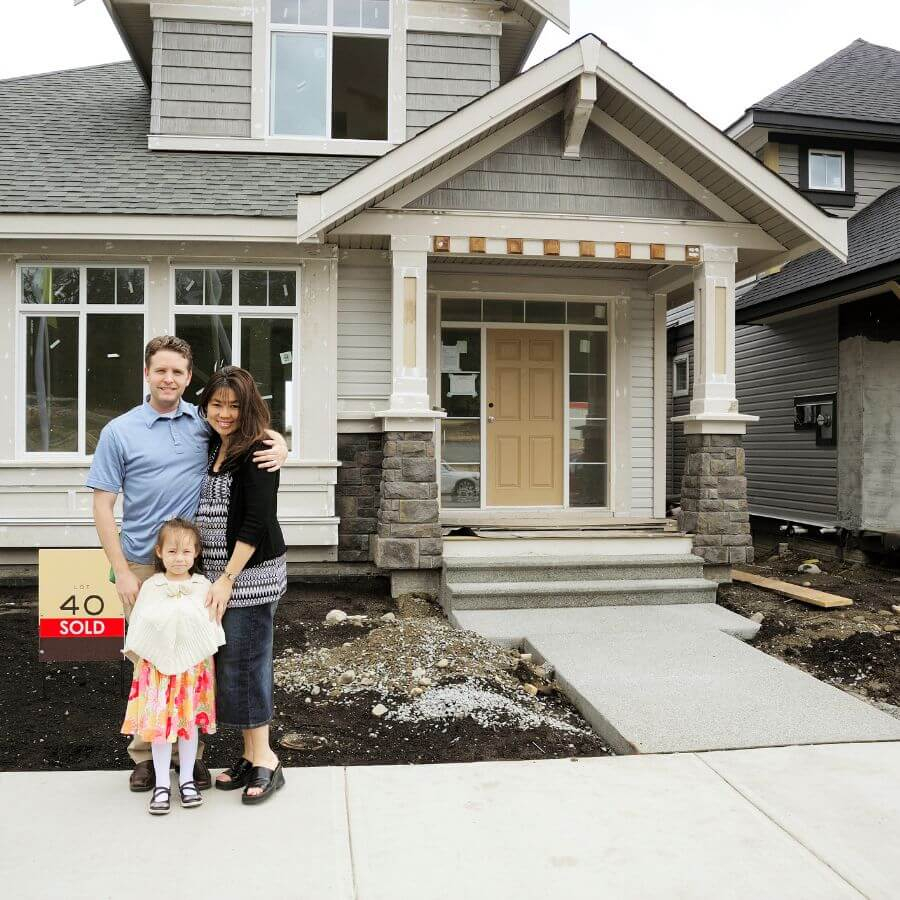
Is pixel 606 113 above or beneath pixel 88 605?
above

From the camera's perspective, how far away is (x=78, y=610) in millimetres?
4316

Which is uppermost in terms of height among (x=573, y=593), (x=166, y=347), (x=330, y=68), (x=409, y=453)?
(x=330, y=68)

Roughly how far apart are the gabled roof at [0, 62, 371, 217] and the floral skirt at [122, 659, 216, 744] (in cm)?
480

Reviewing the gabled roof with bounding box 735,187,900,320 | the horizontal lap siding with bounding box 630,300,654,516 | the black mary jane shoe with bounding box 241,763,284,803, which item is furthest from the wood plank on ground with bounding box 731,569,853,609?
the black mary jane shoe with bounding box 241,763,284,803

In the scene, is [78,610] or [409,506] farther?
[409,506]

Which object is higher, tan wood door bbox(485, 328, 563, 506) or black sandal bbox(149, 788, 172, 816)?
tan wood door bbox(485, 328, 563, 506)

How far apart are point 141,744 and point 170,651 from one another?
0.58 meters

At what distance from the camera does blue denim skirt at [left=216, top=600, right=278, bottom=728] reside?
3141 mm

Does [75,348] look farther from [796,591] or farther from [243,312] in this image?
[796,591]

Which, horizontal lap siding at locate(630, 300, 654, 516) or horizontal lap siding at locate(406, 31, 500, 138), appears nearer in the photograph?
horizontal lap siding at locate(406, 31, 500, 138)

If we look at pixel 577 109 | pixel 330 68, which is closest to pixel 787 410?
pixel 577 109

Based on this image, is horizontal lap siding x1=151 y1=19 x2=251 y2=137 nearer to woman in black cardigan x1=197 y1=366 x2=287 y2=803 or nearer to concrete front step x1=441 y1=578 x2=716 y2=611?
→ concrete front step x1=441 y1=578 x2=716 y2=611

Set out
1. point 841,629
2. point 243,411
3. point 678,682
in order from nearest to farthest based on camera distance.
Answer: point 243,411 → point 678,682 → point 841,629

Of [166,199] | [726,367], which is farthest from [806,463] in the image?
[166,199]
